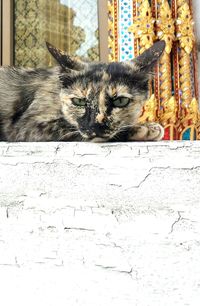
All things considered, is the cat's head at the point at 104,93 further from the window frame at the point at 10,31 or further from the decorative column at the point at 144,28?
the window frame at the point at 10,31

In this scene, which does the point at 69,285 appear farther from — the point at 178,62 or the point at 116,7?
the point at 116,7

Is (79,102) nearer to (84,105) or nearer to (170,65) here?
(84,105)

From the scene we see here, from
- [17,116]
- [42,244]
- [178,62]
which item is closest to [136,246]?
[42,244]

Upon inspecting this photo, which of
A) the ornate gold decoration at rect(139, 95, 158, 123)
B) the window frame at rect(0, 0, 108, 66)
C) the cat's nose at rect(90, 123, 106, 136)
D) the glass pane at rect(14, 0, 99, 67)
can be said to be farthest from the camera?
the glass pane at rect(14, 0, 99, 67)

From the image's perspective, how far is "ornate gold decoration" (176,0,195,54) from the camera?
1.64 metres

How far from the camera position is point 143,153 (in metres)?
0.62

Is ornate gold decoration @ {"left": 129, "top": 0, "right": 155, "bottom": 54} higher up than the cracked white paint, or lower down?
higher up

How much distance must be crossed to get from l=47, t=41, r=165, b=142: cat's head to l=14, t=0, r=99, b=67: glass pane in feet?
4.56

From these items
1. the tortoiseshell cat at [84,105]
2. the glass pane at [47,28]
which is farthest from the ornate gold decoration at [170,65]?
the tortoiseshell cat at [84,105]

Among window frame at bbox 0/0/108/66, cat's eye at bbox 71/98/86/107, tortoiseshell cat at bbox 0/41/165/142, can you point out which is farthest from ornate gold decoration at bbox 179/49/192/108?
cat's eye at bbox 71/98/86/107

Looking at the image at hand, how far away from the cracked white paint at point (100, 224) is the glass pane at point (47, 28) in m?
1.63

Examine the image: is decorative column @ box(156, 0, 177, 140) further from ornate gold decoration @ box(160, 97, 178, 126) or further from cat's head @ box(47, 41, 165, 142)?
cat's head @ box(47, 41, 165, 142)

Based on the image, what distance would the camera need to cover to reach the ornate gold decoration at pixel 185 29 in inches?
64.7

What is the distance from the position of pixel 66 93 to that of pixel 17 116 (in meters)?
0.18
